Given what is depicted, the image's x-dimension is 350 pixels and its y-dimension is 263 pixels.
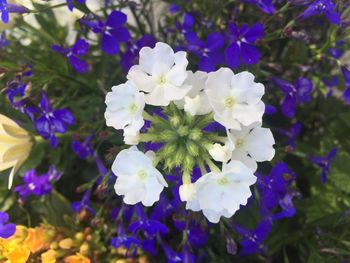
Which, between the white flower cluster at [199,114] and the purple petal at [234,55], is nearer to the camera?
the white flower cluster at [199,114]

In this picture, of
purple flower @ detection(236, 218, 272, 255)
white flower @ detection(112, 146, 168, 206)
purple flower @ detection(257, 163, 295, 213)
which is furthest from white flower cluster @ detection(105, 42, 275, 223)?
purple flower @ detection(236, 218, 272, 255)

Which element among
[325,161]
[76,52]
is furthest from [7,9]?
[325,161]

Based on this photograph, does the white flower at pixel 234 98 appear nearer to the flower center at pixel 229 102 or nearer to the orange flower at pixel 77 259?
the flower center at pixel 229 102

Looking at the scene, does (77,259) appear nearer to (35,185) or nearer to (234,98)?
(35,185)

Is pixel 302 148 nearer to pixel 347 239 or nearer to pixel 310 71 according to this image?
pixel 310 71

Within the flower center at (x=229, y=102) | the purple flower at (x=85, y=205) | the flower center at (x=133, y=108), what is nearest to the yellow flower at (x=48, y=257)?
the purple flower at (x=85, y=205)

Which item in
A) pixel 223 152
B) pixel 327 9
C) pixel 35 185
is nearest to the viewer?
pixel 223 152
